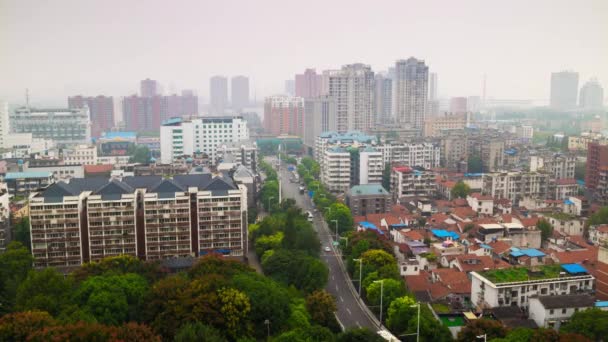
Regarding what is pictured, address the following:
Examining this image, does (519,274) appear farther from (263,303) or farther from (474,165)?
(474,165)

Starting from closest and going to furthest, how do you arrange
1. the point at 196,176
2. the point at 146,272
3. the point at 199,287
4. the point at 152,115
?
the point at 199,287, the point at 146,272, the point at 196,176, the point at 152,115

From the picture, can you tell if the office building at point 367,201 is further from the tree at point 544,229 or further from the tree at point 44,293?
the tree at point 44,293

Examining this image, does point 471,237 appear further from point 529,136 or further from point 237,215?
point 529,136

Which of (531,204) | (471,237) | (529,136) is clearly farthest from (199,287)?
(529,136)

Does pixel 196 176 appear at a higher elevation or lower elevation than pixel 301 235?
higher

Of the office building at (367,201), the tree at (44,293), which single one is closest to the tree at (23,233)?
the tree at (44,293)

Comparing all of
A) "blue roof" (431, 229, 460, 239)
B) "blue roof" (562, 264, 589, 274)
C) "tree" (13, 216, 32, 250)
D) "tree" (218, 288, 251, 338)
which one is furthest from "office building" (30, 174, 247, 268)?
"blue roof" (562, 264, 589, 274)

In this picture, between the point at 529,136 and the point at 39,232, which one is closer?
the point at 39,232
